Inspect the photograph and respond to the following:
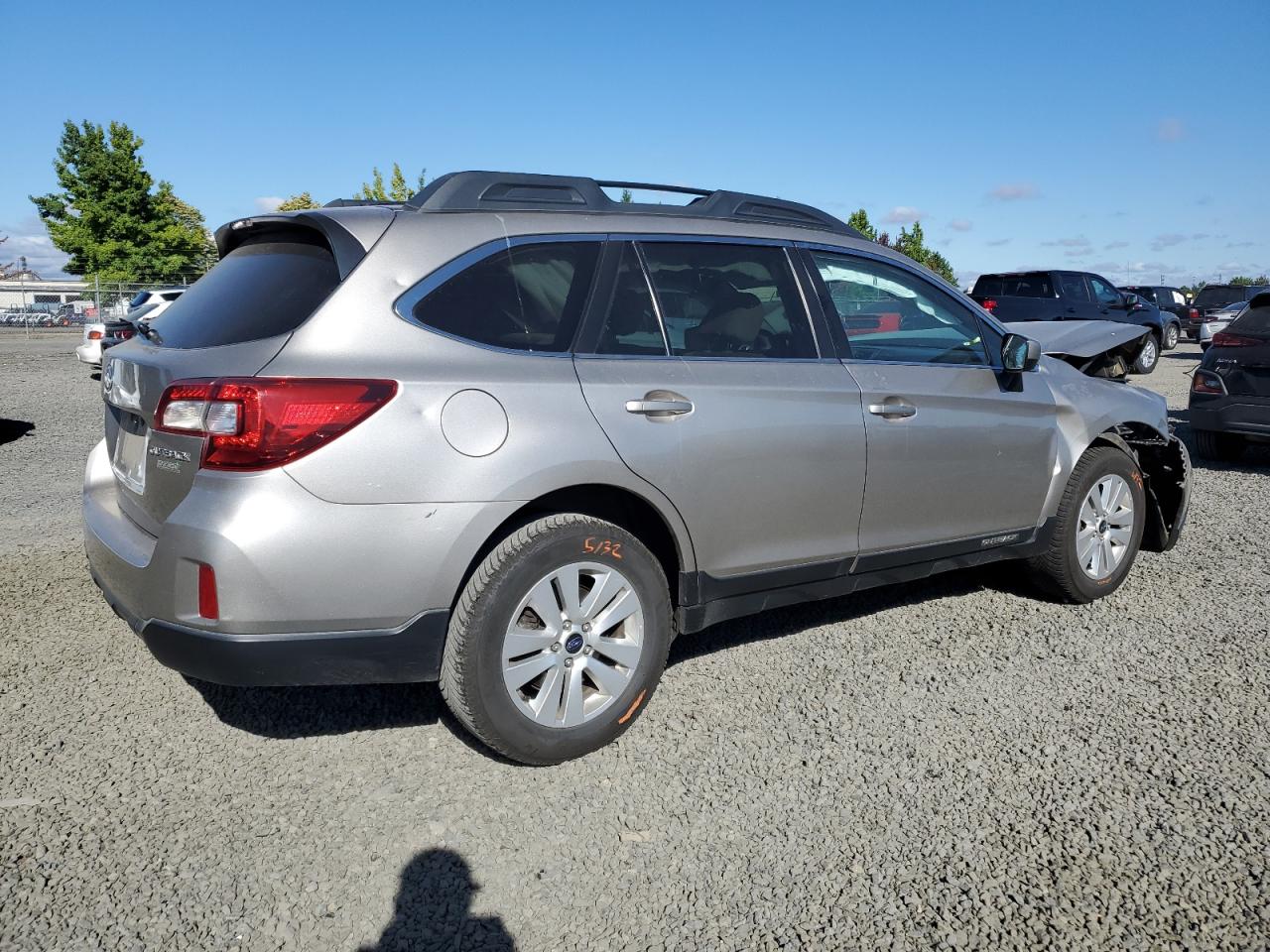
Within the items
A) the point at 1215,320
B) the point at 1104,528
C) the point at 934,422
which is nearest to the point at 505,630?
the point at 934,422

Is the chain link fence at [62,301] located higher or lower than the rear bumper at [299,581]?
lower

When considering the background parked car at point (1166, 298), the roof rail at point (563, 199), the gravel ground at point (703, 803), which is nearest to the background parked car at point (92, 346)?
the gravel ground at point (703, 803)

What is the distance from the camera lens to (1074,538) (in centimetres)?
473

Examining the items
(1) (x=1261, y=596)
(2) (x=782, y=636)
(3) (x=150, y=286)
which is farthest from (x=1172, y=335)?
(3) (x=150, y=286)

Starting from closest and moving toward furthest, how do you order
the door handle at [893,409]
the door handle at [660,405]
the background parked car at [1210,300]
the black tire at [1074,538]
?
the door handle at [660,405]
the door handle at [893,409]
the black tire at [1074,538]
the background parked car at [1210,300]

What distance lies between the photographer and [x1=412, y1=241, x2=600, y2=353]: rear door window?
3.02 meters

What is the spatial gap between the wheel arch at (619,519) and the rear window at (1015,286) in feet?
57.8

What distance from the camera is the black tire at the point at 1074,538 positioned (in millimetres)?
4695

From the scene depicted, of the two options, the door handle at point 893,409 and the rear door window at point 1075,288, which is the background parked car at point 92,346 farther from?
the rear door window at point 1075,288

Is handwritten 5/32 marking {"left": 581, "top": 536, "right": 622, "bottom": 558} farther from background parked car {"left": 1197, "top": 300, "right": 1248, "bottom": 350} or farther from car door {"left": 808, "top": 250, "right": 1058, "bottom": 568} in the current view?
background parked car {"left": 1197, "top": 300, "right": 1248, "bottom": 350}

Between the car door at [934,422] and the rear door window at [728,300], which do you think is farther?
the car door at [934,422]

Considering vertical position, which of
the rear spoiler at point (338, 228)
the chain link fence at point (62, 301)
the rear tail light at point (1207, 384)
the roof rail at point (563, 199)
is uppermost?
the roof rail at point (563, 199)

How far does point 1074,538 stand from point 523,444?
3.05 metres

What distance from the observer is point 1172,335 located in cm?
2630
